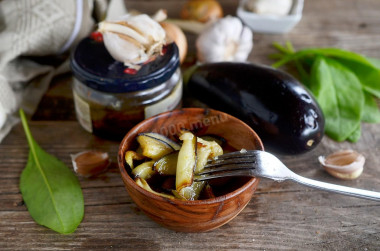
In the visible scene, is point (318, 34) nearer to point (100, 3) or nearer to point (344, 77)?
point (344, 77)

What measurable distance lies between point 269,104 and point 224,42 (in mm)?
339

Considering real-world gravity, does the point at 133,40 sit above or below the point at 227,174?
above

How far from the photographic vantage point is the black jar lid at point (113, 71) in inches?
30.9

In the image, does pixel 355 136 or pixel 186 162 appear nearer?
pixel 186 162

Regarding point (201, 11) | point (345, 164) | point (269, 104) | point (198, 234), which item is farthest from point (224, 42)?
point (198, 234)

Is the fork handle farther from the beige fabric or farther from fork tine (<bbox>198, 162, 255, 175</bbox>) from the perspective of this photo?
the beige fabric

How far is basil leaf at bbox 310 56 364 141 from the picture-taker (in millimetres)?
918

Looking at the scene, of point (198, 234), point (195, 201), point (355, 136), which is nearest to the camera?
point (195, 201)

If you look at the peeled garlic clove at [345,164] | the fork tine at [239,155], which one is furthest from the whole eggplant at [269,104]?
the fork tine at [239,155]

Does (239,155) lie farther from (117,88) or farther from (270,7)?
(270,7)

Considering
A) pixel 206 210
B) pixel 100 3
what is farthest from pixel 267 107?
pixel 100 3

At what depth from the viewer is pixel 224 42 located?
1.09 meters

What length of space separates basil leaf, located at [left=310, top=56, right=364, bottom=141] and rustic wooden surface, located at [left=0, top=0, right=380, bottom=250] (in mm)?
39

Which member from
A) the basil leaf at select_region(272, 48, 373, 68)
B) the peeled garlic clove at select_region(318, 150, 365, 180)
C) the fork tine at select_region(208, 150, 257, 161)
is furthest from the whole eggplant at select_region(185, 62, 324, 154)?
the basil leaf at select_region(272, 48, 373, 68)
